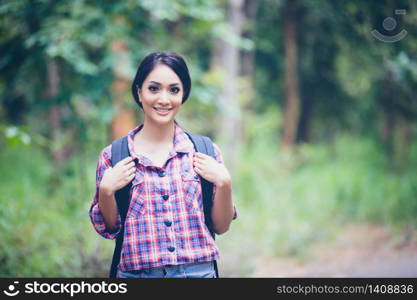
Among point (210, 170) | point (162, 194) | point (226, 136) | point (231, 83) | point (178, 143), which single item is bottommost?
point (162, 194)

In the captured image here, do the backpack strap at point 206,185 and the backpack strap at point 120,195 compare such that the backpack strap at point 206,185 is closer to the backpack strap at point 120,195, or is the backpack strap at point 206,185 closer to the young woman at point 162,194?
the young woman at point 162,194

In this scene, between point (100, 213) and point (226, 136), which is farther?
point (226, 136)

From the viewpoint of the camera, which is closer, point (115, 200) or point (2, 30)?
point (115, 200)

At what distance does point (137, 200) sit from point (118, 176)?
0.16m

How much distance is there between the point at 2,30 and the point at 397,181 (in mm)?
7068

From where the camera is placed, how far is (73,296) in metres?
2.93

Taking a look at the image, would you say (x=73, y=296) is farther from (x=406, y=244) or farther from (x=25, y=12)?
(x=406, y=244)

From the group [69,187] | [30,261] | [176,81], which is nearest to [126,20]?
[69,187]

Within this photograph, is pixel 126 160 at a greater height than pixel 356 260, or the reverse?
pixel 356 260

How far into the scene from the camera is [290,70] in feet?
34.9

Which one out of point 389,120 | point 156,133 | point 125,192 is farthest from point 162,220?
point 389,120

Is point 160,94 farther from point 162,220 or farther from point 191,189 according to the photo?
point 162,220

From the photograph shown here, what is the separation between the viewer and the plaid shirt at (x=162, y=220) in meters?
2.25

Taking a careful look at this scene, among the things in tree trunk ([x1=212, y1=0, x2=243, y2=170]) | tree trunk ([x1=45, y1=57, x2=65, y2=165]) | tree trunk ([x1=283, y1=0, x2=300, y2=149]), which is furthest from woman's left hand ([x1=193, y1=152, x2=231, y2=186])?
tree trunk ([x1=283, y1=0, x2=300, y2=149])
